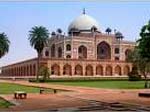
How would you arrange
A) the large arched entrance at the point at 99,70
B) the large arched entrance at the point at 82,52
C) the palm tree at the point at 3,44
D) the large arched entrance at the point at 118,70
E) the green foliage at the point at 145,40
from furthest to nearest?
the large arched entrance at the point at 82,52, the large arched entrance at the point at 118,70, the large arched entrance at the point at 99,70, the palm tree at the point at 3,44, the green foliage at the point at 145,40

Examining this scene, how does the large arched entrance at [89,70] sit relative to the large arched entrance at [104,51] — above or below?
below

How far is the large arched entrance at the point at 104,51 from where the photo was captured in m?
104

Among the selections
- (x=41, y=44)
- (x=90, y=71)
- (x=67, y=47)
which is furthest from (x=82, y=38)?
(x=41, y=44)

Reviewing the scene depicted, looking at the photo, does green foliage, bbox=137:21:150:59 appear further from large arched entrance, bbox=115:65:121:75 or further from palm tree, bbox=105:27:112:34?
palm tree, bbox=105:27:112:34

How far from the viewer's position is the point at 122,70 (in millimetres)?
96062

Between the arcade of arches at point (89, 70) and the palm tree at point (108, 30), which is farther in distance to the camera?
the palm tree at point (108, 30)

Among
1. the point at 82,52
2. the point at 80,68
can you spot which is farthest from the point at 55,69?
the point at 82,52

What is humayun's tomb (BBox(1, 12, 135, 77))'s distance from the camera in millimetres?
88750

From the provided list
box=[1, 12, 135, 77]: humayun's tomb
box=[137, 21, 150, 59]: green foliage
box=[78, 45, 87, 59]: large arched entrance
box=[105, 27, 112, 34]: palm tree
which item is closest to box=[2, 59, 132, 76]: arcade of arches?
box=[1, 12, 135, 77]: humayun's tomb

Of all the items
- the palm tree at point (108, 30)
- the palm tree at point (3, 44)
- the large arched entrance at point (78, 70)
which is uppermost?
the palm tree at point (108, 30)

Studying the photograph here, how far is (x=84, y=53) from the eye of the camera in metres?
100

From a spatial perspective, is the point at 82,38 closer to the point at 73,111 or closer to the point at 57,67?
the point at 57,67

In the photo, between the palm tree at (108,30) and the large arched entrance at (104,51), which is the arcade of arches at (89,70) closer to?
the large arched entrance at (104,51)

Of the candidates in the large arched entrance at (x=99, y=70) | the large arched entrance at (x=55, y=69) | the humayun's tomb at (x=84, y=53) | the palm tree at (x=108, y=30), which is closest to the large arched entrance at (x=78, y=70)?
the humayun's tomb at (x=84, y=53)
